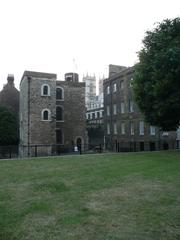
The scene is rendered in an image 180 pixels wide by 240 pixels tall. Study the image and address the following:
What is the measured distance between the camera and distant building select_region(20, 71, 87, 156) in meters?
39.1

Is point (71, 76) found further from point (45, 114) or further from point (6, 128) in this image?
point (6, 128)

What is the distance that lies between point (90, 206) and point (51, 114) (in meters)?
33.7

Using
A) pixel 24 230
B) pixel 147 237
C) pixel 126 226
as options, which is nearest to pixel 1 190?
pixel 24 230

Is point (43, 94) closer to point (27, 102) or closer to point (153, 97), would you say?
point (27, 102)

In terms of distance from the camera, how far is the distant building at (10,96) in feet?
177

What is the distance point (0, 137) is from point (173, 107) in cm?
2787

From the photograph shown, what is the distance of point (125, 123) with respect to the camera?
42969 millimetres

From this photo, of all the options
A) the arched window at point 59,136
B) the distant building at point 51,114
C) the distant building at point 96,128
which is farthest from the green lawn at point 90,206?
the distant building at point 96,128

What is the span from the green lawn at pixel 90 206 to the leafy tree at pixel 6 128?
3128 cm

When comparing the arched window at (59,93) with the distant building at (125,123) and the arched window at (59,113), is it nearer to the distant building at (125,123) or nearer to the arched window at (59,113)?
the arched window at (59,113)

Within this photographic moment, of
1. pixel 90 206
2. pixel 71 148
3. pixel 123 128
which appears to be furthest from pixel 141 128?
pixel 90 206

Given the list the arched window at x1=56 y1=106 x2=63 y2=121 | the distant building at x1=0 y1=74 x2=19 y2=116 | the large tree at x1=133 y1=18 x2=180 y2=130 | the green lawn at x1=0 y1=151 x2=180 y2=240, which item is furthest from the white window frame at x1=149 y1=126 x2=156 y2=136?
the distant building at x1=0 y1=74 x2=19 y2=116

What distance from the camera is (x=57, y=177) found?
37.3 ft

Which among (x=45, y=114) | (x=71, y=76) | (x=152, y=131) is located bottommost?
(x=152, y=131)
